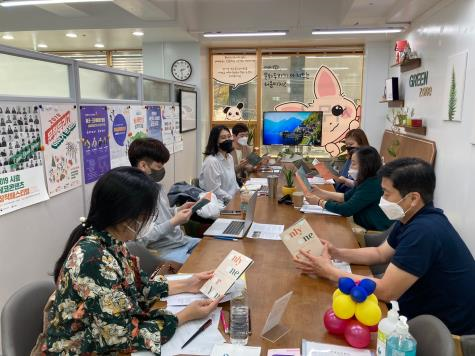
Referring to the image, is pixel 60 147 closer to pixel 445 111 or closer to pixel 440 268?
pixel 440 268

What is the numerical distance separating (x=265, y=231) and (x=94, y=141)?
4.95 ft

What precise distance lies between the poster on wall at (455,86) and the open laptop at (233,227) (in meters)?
2.25

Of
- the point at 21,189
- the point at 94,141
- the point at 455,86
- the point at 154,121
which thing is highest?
the point at 455,86

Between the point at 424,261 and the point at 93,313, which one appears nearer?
the point at 93,313

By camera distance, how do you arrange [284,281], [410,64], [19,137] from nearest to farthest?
[284,281], [19,137], [410,64]

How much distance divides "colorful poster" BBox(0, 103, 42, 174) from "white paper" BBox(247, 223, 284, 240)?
54.0 inches

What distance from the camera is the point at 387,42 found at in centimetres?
598

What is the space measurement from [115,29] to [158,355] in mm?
5304

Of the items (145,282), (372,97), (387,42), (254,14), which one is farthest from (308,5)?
(145,282)

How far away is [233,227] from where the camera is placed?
2477 mm

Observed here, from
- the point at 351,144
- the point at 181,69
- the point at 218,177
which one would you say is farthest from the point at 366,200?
the point at 181,69

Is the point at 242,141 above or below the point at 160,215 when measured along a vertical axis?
above

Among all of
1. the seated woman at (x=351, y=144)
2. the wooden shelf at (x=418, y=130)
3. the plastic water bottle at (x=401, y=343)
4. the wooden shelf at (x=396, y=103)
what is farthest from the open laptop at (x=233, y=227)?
the wooden shelf at (x=396, y=103)

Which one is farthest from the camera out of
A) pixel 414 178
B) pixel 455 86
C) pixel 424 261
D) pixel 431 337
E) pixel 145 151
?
pixel 455 86
